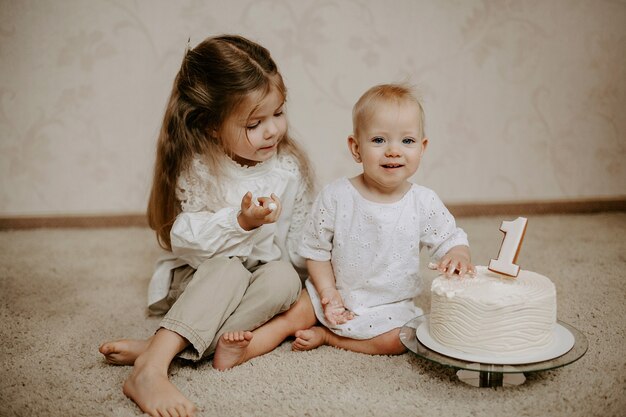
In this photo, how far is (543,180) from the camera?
7.37ft

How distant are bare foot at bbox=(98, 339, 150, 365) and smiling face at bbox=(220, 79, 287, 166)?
443 millimetres

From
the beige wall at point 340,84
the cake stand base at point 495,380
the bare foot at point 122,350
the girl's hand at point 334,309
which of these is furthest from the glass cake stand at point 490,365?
the beige wall at point 340,84

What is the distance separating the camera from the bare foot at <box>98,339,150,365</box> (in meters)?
1.04

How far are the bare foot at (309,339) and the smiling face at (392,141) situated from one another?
0.31 metres

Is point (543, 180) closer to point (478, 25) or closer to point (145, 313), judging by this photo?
point (478, 25)

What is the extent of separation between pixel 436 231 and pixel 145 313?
2.24ft

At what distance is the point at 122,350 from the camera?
1.05 m

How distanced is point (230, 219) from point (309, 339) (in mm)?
278

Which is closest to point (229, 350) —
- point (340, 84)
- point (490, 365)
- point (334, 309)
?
point (334, 309)

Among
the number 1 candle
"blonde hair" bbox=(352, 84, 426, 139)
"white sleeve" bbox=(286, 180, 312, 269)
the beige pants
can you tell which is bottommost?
the beige pants

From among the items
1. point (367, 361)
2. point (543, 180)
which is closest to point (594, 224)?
point (543, 180)

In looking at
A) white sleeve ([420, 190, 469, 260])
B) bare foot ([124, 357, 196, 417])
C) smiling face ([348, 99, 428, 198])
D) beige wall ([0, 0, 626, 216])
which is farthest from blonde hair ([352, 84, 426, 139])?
beige wall ([0, 0, 626, 216])

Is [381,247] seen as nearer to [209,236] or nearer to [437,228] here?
[437,228]

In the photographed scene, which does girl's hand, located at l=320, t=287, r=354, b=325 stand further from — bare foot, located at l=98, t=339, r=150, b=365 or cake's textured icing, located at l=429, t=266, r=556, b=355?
bare foot, located at l=98, t=339, r=150, b=365
